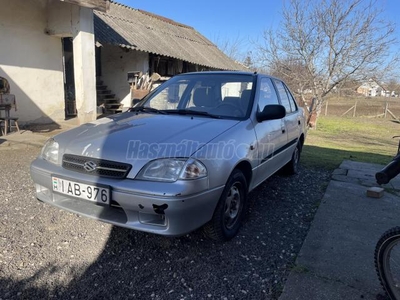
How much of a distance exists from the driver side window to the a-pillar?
561cm

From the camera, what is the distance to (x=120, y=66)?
13766 millimetres

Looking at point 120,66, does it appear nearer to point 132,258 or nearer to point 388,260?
point 132,258

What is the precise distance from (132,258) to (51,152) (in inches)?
47.0

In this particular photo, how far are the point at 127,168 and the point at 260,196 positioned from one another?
2291 mm

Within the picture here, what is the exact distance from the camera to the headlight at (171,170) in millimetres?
2229

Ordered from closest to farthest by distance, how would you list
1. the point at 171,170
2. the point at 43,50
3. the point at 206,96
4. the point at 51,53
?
the point at 171,170 → the point at 206,96 → the point at 43,50 → the point at 51,53

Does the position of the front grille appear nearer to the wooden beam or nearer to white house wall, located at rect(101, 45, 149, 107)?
the wooden beam

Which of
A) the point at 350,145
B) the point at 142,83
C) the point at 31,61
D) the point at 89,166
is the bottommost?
the point at 350,145

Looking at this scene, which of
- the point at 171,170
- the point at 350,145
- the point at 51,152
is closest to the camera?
the point at 171,170

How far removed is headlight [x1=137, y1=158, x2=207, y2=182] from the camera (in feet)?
7.31

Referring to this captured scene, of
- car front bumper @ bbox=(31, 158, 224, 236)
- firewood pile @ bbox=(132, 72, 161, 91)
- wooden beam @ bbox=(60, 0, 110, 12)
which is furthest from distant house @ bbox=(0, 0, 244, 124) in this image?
car front bumper @ bbox=(31, 158, 224, 236)

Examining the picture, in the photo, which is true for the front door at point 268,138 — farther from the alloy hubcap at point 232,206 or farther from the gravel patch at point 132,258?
the gravel patch at point 132,258

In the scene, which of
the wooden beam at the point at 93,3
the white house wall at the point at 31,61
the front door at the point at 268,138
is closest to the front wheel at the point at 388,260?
the front door at the point at 268,138

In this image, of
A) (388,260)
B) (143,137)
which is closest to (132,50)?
(143,137)
